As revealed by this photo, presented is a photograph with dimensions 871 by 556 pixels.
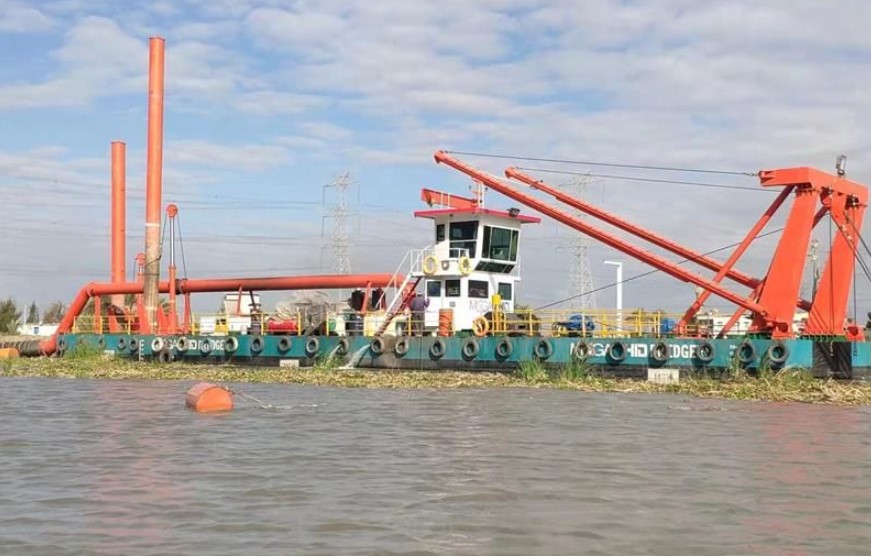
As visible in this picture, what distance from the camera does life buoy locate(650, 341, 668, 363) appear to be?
21.3 m

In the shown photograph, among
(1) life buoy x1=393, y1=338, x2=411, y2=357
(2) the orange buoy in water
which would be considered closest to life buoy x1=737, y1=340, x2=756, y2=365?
(1) life buoy x1=393, y1=338, x2=411, y2=357

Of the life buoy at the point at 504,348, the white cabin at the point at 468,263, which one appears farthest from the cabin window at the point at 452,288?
the life buoy at the point at 504,348

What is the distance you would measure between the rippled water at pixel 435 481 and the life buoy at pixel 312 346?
36.3 ft

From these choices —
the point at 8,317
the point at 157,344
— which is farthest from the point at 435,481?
Result: the point at 8,317

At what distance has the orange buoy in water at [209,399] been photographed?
1501 centimetres

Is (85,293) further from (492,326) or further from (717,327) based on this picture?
(717,327)

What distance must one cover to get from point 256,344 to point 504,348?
862cm

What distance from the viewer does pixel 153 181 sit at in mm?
31500

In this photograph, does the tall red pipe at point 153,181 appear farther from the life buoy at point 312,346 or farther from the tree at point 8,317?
the tree at point 8,317

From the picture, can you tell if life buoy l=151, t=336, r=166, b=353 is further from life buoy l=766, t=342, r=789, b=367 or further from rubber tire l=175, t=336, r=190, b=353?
life buoy l=766, t=342, r=789, b=367

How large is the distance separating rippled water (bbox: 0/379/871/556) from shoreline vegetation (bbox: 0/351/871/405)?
2544mm

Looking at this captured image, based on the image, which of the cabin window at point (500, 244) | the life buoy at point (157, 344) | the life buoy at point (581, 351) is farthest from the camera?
the life buoy at point (157, 344)

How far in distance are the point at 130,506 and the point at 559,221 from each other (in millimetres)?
19903

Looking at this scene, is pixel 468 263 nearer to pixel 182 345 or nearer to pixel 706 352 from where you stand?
pixel 706 352
